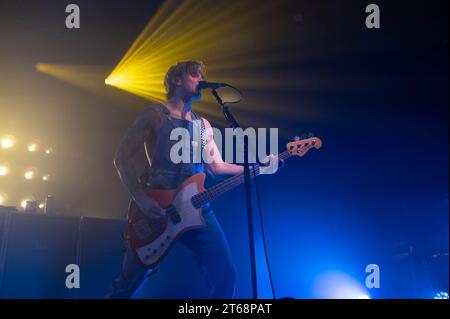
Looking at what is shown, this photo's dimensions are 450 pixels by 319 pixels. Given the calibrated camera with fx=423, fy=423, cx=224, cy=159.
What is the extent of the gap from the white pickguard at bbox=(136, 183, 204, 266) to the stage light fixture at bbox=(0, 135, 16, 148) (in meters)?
2.90

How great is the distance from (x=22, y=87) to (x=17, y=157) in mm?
880

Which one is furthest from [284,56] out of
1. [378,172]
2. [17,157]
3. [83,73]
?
[17,157]

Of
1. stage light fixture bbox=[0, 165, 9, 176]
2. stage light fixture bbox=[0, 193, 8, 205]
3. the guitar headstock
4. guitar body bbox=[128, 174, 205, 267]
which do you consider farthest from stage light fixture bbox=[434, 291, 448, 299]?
stage light fixture bbox=[0, 165, 9, 176]

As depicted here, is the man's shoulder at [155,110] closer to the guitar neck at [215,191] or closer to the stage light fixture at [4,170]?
the guitar neck at [215,191]

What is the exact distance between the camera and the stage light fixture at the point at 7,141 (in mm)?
5062

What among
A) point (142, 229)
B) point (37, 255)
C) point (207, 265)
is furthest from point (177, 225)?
point (37, 255)

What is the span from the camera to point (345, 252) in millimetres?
4910

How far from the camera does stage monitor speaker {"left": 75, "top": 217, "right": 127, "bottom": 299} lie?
12.1 ft

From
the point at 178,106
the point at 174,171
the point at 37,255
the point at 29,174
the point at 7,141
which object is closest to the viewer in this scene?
the point at 174,171

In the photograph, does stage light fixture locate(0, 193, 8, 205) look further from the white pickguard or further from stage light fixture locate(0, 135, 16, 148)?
the white pickguard

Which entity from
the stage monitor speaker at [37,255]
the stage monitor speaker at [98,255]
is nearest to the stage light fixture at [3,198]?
the stage monitor speaker at [37,255]

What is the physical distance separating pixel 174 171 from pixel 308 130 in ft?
8.29

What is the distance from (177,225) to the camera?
318cm

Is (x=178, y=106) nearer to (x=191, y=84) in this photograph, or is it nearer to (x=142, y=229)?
(x=191, y=84)
